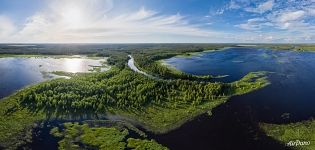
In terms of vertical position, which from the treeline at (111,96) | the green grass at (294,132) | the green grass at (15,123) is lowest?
the green grass at (294,132)

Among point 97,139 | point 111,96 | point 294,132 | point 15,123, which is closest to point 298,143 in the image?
point 294,132

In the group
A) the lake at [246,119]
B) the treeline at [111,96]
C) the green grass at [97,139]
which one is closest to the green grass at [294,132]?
the lake at [246,119]

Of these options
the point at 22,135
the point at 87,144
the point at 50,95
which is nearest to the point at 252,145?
the point at 87,144

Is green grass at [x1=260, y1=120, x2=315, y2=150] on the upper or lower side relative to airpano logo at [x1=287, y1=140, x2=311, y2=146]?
upper

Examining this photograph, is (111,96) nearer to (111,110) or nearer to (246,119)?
(111,110)

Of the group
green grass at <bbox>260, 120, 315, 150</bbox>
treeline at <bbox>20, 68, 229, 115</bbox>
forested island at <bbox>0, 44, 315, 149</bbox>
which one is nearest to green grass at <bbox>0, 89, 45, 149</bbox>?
forested island at <bbox>0, 44, 315, 149</bbox>

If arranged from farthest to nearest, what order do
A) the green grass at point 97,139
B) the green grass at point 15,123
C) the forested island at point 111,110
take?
the forested island at point 111,110, the green grass at point 15,123, the green grass at point 97,139

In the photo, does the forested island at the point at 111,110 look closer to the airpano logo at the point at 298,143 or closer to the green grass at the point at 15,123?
the green grass at the point at 15,123

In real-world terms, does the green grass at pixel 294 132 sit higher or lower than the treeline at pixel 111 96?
lower

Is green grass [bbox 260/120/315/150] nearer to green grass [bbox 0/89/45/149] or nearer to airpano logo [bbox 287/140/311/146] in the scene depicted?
airpano logo [bbox 287/140/311/146]
